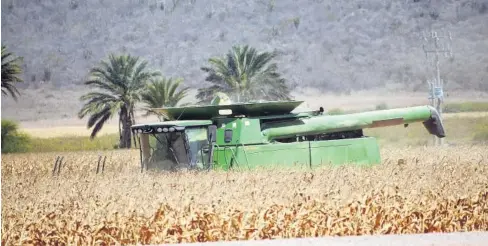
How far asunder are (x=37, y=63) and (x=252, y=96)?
54.4 ft

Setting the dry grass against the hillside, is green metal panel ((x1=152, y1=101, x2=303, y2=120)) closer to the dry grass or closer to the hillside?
the dry grass

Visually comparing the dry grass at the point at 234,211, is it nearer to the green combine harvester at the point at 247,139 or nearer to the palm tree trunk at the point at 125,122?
the green combine harvester at the point at 247,139

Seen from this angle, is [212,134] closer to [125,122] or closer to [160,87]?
[125,122]

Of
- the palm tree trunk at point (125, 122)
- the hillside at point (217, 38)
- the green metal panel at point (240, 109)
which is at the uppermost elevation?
the hillside at point (217, 38)

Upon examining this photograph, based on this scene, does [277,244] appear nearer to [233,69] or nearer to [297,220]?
[297,220]

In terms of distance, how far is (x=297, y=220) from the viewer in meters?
10.6

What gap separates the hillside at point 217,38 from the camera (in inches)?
1807

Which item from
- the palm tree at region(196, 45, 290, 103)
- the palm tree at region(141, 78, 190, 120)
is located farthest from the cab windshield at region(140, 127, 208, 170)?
the palm tree at region(141, 78, 190, 120)

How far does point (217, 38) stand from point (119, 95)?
15.5 metres

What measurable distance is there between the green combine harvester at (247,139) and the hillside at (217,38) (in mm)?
23784

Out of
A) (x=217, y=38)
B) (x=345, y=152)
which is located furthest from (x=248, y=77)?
(x=345, y=152)

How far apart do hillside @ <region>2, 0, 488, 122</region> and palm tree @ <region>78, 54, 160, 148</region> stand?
4.04 meters

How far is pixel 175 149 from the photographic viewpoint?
1577cm

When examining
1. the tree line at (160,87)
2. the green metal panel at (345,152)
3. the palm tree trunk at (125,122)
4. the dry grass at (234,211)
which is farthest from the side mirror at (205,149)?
the palm tree trunk at (125,122)
